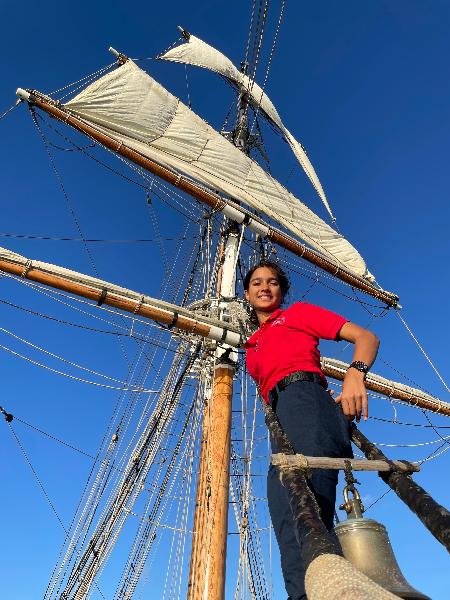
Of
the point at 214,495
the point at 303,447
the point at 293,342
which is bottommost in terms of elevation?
the point at 303,447

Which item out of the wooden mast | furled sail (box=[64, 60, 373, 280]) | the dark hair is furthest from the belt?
furled sail (box=[64, 60, 373, 280])

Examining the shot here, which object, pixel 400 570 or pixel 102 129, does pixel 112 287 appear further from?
pixel 400 570

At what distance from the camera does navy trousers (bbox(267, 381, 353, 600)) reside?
125cm

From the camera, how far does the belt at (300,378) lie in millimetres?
1614

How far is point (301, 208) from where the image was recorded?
16375 mm

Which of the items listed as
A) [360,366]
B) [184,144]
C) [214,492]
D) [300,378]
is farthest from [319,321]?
[184,144]

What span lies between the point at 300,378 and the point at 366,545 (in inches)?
23.9

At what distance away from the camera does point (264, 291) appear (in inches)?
85.4

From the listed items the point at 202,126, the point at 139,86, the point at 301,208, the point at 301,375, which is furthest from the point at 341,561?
the point at 301,208

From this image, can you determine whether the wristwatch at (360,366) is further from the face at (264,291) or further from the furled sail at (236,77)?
the furled sail at (236,77)

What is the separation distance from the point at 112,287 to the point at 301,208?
1030 cm

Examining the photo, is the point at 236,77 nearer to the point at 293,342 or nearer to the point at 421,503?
the point at 293,342

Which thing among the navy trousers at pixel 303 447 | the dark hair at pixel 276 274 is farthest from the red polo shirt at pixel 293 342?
the dark hair at pixel 276 274

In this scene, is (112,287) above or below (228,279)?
below
